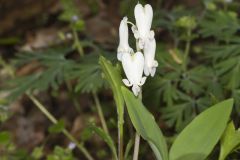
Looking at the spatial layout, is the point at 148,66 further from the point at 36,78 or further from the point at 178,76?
the point at 36,78

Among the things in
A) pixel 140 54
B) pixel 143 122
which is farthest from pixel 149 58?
pixel 143 122

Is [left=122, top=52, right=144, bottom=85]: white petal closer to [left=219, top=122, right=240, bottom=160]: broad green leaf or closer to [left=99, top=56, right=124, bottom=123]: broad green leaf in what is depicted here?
[left=99, top=56, right=124, bottom=123]: broad green leaf

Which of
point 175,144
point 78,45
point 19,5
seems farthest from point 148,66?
point 19,5

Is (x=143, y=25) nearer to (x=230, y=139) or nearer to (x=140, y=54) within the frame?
(x=140, y=54)

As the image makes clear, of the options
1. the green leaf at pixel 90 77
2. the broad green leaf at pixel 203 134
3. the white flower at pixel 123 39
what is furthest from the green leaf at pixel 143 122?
the green leaf at pixel 90 77

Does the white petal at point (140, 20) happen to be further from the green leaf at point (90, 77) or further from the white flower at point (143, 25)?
the green leaf at point (90, 77)

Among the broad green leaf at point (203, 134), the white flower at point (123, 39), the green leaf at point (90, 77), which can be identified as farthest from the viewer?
the green leaf at point (90, 77)
